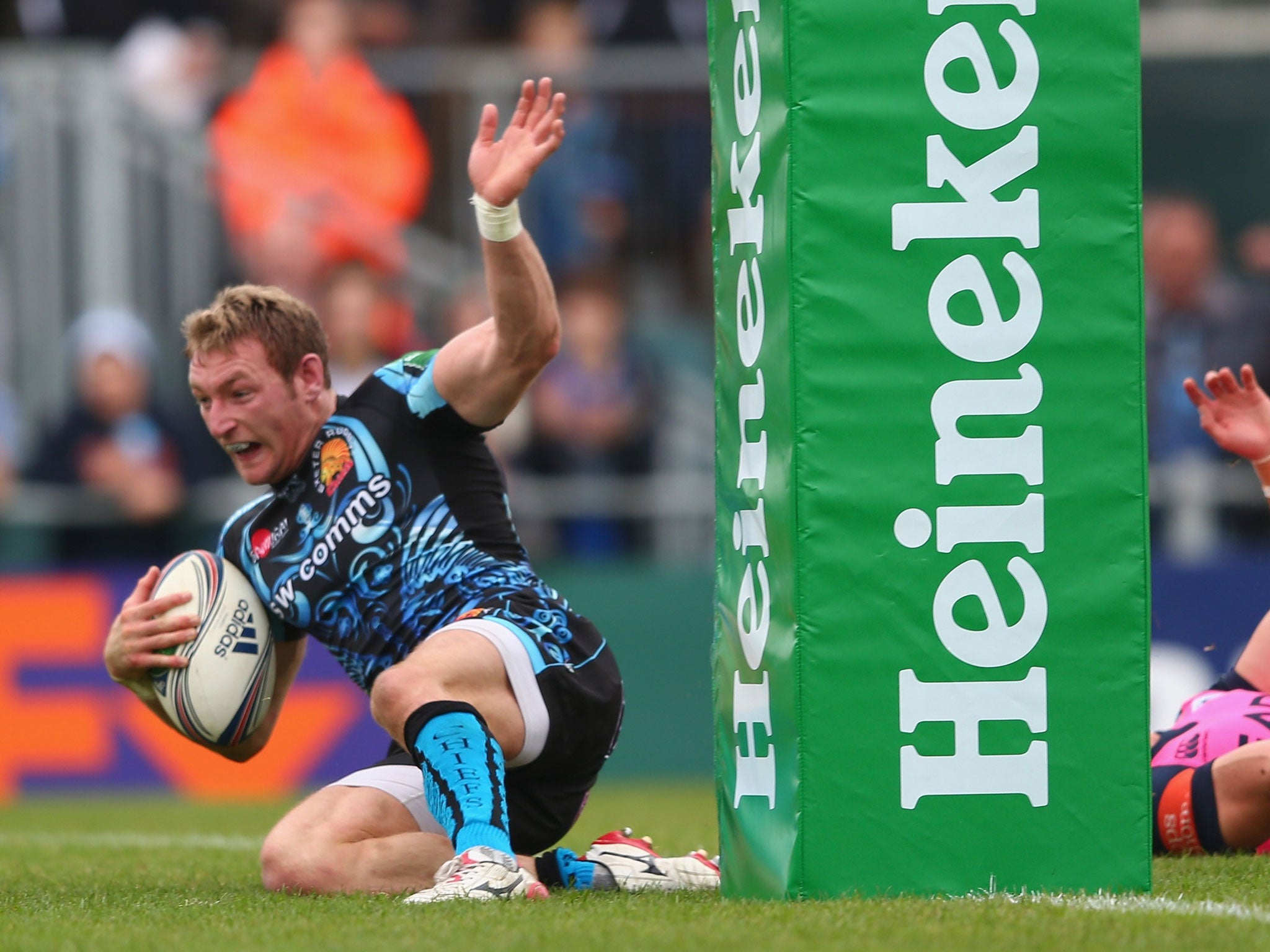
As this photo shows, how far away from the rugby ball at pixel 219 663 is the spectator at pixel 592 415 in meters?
5.41

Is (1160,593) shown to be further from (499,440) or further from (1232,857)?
(1232,857)

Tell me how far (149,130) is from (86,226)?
70cm

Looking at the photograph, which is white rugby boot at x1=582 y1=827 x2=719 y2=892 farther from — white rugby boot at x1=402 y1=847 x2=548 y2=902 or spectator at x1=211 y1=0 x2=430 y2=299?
spectator at x1=211 y1=0 x2=430 y2=299

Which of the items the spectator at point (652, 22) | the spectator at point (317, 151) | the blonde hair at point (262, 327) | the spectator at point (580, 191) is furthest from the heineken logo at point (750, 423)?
the spectator at point (652, 22)

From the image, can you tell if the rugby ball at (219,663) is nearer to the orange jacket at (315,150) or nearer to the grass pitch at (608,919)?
the grass pitch at (608,919)

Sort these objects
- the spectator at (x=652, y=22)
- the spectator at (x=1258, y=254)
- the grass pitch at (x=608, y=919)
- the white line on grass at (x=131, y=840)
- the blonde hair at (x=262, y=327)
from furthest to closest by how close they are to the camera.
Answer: the spectator at (x=652, y=22)
the spectator at (x=1258, y=254)
the white line on grass at (x=131, y=840)
the blonde hair at (x=262, y=327)
the grass pitch at (x=608, y=919)

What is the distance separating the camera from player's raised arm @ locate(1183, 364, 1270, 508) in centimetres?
557

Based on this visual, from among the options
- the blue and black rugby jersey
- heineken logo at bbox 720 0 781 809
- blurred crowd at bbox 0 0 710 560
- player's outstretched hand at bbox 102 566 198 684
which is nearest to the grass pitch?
heineken logo at bbox 720 0 781 809

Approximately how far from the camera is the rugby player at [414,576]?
4.72 m

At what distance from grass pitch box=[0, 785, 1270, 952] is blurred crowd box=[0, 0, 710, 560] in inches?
198

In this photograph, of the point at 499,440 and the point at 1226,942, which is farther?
the point at 499,440

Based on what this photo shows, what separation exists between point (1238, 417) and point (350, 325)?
5653 millimetres

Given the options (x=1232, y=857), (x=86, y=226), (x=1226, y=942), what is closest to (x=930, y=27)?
(x=1226, y=942)

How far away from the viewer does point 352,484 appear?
512 centimetres
